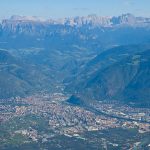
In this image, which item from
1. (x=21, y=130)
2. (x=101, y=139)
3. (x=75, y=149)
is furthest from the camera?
(x=21, y=130)

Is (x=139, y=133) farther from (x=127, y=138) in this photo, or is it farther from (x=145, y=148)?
(x=145, y=148)

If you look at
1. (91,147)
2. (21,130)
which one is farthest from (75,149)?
(21,130)

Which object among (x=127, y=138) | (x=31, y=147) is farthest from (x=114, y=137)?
(x=31, y=147)

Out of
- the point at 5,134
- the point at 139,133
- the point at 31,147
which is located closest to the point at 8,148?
the point at 31,147

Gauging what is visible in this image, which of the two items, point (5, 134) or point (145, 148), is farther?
point (5, 134)

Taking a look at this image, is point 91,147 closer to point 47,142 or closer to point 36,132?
point 47,142

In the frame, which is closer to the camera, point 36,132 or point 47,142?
point 47,142

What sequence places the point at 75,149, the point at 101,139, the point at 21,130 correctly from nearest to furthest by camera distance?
the point at 75,149
the point at 101,139
the point at 21,130
